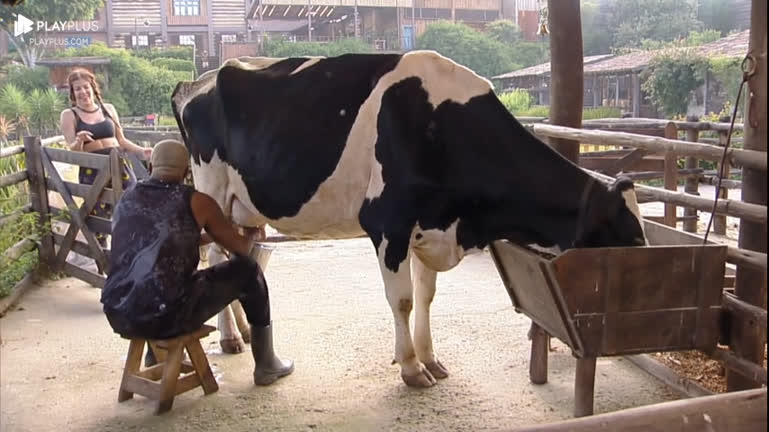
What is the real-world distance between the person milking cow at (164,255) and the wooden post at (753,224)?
2385mm

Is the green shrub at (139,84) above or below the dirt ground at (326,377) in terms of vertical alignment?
above

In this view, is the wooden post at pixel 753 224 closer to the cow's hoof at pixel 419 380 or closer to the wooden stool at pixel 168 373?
the cow's hoof at pixel 419 380

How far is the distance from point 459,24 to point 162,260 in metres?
17.2

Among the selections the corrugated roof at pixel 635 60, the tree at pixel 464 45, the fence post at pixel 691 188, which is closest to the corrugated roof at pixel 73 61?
the tree at pixel 464 45

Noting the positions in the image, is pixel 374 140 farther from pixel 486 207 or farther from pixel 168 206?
pixel 168 206

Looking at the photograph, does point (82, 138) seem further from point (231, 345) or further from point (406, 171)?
point (406, 171)

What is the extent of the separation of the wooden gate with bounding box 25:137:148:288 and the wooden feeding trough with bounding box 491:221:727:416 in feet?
12.6

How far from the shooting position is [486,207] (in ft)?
12.3

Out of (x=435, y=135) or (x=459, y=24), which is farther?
(x=459, y=24)

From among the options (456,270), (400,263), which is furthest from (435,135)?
(456,270)

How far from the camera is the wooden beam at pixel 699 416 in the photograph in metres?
1.56

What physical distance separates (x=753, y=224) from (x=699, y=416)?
207cm

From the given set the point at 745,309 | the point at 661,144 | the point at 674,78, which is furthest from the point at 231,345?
the point at 674,78

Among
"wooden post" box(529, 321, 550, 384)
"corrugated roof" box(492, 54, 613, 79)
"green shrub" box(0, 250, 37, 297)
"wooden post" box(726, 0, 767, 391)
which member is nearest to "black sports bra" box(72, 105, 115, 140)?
"green shrub" box(0, 250, 37, 297)
